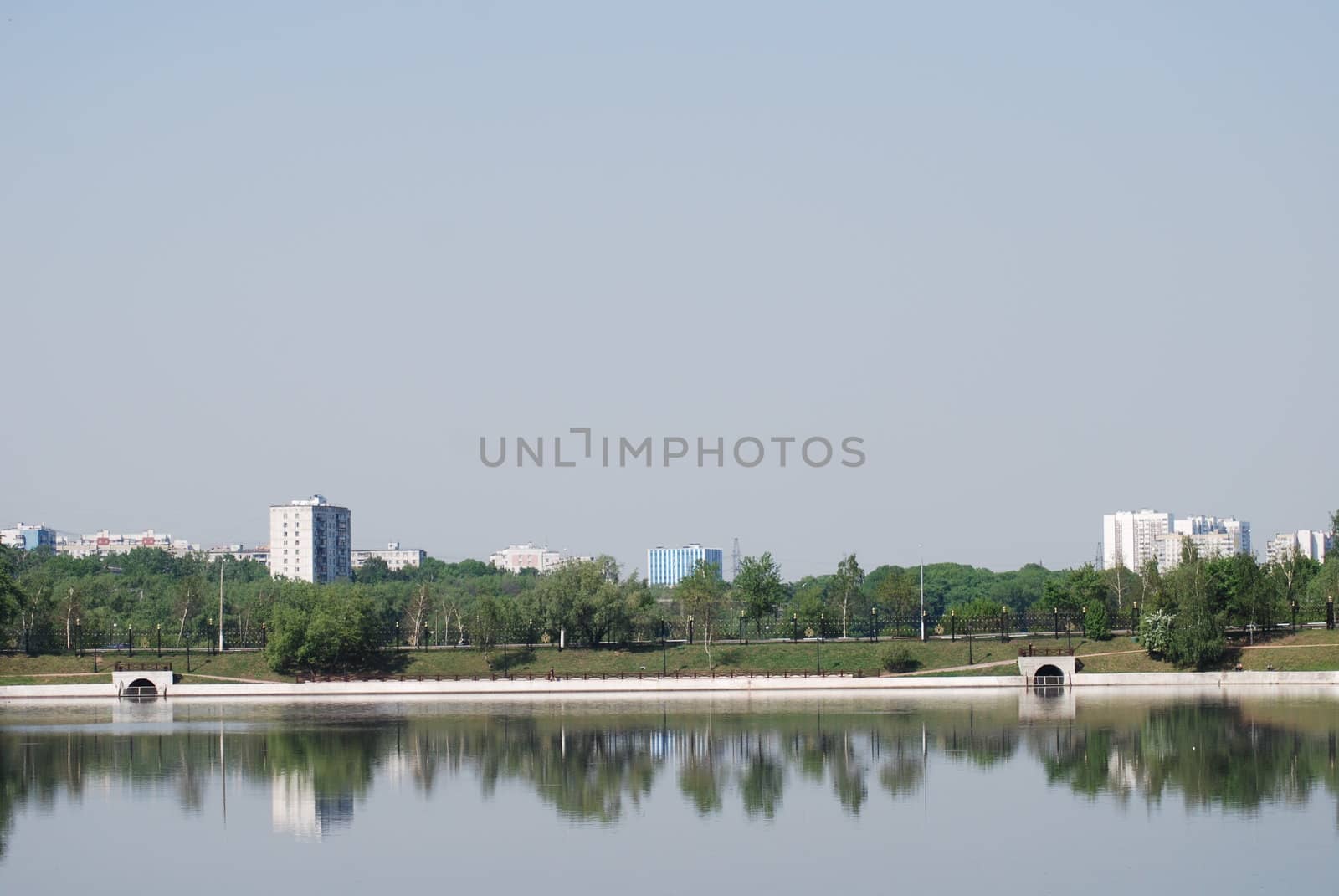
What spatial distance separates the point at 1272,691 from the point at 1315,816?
29.4 metres

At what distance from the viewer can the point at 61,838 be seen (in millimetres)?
28203

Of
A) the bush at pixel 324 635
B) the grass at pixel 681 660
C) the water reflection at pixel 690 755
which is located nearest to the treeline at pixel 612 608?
the bush at pixel 324 635

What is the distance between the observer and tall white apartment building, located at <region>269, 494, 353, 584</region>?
14775 centimetres

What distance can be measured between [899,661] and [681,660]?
9.43m

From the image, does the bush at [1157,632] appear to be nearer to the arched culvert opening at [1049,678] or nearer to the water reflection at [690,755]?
the arched culvert opening at [1049,678]

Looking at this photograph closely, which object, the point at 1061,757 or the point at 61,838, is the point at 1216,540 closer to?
the point at 1061,757

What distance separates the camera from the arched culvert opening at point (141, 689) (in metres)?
65.2

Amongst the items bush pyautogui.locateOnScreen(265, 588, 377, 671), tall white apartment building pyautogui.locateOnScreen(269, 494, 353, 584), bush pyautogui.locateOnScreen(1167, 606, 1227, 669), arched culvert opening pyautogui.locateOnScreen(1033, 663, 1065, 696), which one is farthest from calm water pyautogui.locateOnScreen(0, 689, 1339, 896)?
tall white apartment building pyautogui.locateOnScreen(269, 494, 353, 584)

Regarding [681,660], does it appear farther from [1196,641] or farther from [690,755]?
[690,755]

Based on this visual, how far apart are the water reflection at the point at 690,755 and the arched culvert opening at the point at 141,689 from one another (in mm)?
13931

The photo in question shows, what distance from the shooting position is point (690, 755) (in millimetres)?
38000

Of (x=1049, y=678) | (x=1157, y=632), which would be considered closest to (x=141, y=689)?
(x=1049, y=678)

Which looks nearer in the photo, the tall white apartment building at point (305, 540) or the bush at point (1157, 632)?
the bush at point (1157, 632)

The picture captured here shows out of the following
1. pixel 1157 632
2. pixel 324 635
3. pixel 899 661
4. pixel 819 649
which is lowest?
pixel 899 661
